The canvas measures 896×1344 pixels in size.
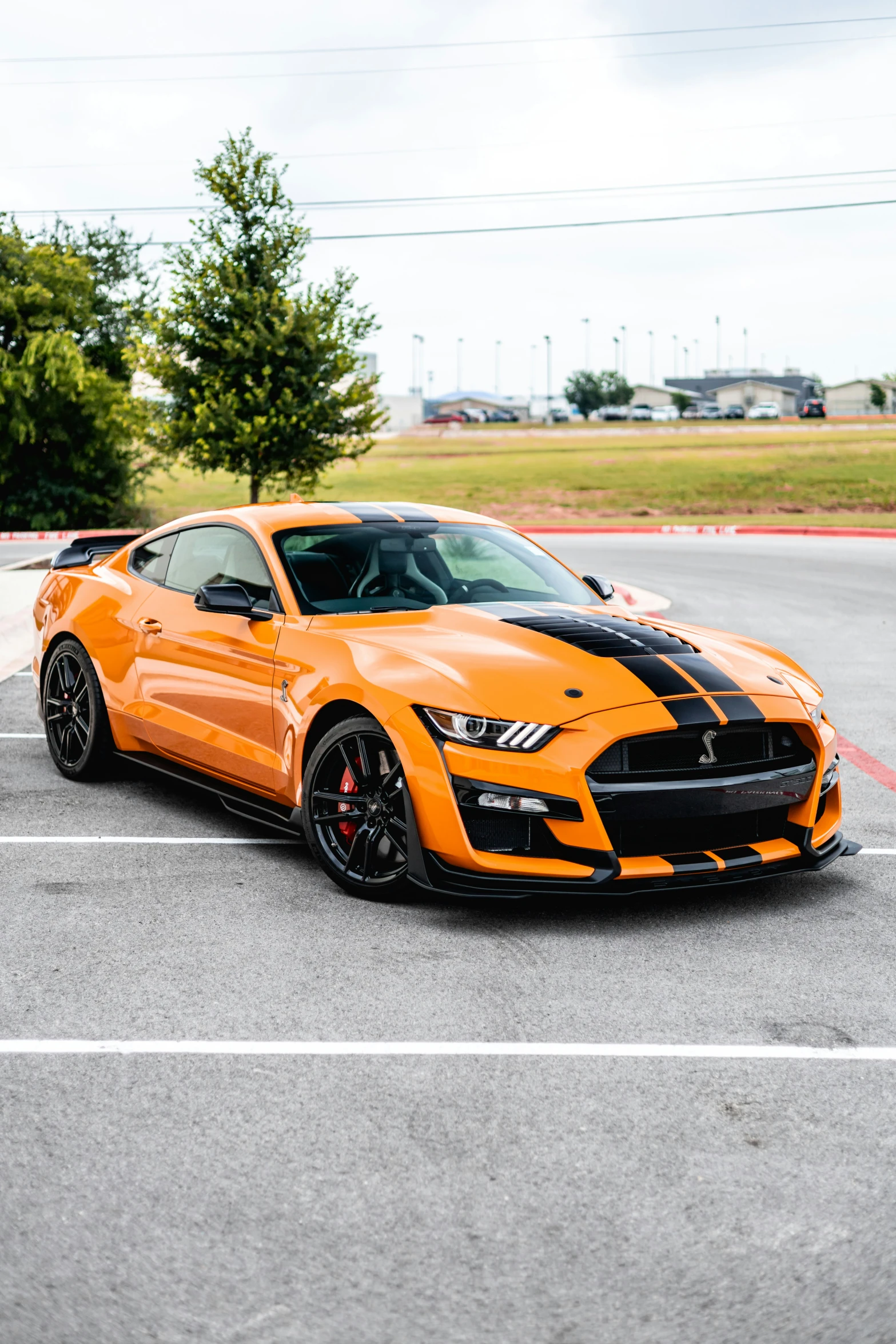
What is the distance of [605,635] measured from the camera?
550 centimetres

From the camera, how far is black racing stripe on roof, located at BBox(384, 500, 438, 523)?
21.5 ft

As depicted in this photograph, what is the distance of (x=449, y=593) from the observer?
6164 mm

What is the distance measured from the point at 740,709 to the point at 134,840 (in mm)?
2817

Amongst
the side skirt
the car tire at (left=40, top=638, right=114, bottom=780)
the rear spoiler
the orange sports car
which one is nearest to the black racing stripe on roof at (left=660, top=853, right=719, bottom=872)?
the orange sports car

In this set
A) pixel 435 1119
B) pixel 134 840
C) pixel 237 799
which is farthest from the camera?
pixel 134 840

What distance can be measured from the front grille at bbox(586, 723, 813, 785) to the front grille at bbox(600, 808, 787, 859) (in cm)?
7

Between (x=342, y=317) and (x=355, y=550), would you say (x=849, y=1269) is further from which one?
(x=342, y=317)

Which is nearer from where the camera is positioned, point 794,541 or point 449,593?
point 449,593

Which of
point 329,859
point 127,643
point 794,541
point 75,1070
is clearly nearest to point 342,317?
point 794,541

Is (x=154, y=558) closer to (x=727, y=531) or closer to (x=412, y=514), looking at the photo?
(x=412, y=514)

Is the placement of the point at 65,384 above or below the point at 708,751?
above

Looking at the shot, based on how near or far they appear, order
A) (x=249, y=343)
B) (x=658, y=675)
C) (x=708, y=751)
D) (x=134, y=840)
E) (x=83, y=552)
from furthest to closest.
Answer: (x=249, y=343) < (x=83, y=552) < (x=134, y=840) < (x=658, y=675) < (x=708, y=751)

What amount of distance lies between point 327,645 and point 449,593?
859mm

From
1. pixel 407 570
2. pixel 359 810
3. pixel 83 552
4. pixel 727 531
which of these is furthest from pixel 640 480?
pixel 359 810
